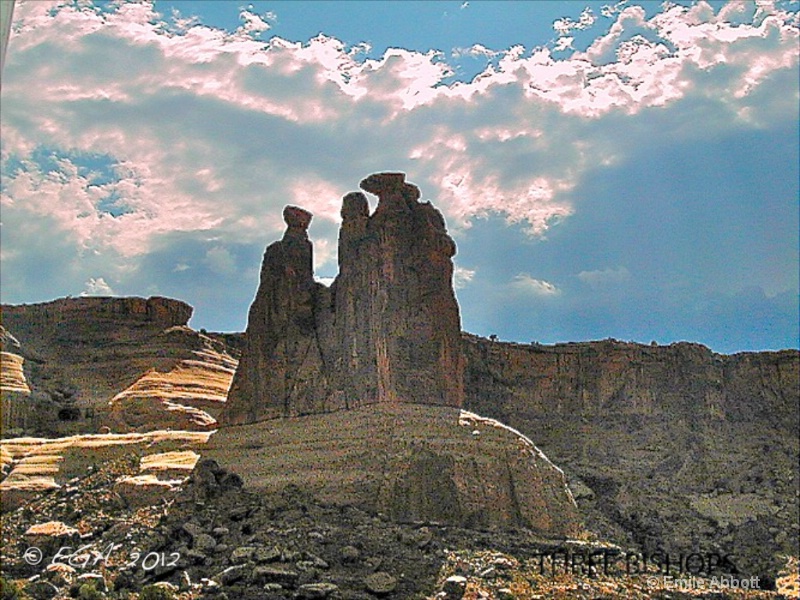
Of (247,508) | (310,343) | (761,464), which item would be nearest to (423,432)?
(247,508)

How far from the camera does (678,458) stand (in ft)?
245

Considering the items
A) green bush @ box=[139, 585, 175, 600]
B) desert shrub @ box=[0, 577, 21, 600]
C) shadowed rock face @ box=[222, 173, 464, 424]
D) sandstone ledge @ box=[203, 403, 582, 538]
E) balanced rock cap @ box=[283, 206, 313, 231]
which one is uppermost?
balanced rock cap @ box=[283, 206, 313, 231]

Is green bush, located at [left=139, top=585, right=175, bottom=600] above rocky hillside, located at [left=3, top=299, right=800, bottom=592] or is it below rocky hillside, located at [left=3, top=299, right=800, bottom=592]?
below

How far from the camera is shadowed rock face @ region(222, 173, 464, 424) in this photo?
38125mm

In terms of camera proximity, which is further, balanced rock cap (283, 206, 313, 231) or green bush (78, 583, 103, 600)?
balanced rock cap (283, 206, 313, 231)

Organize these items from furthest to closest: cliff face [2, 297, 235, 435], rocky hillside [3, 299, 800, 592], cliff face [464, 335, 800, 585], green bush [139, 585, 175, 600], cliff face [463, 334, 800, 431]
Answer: cliff face [463, 334, 800, 431]
cliff face [464, 335, 800, 585]
rocky hillside [3, 299, 800, 592]
cliff face [2, 297, 235, 435]
green bush [139, 585, 175, 600]

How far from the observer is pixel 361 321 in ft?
128

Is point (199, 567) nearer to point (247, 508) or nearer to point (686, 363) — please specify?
point (247, 508)

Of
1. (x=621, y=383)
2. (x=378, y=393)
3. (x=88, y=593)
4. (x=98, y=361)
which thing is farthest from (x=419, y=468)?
(x=621, y=383)

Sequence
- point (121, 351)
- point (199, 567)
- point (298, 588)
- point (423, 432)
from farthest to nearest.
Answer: point (121, 351)
point (423, 432)
point (199, 567)
point (298, 588)

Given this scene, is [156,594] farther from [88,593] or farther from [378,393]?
[378,393]

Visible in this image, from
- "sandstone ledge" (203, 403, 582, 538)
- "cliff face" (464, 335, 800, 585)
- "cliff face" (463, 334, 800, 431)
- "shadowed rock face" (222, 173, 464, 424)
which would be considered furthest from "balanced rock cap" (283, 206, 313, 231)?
"cliff face" (463, 334, 800, 431)

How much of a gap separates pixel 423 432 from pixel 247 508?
22.3 feet

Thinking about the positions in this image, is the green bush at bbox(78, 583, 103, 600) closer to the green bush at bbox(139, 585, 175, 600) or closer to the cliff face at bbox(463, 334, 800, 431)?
the green bush at bbox(139, 585, 175, 600)
